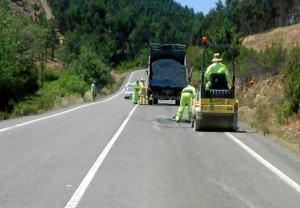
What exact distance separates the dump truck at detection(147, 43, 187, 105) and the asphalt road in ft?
58.0

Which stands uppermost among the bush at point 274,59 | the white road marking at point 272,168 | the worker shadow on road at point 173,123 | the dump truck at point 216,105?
the bush at point 274,59

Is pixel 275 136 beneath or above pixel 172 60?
beneath

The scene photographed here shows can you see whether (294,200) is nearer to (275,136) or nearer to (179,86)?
(275,136)

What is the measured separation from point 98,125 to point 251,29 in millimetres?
102592

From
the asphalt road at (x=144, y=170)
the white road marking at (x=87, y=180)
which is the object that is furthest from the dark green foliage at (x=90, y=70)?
the white road marking at (x=87, y=180)

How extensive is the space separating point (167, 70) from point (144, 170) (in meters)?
24.6

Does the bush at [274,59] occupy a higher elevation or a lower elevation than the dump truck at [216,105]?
higher

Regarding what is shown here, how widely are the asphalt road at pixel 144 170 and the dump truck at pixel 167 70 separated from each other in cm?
1767

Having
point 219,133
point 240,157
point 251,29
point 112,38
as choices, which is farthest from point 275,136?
point 112,38

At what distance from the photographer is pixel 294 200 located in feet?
26.8

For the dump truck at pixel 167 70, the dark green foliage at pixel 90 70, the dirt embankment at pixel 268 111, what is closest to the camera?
the dirt embankment at pixel 268 111

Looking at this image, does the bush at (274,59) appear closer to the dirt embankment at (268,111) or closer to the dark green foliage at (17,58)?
the dirt embankment at (268,111)

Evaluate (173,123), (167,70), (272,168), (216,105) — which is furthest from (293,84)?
(167,70)

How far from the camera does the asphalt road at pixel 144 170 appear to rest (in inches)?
315
